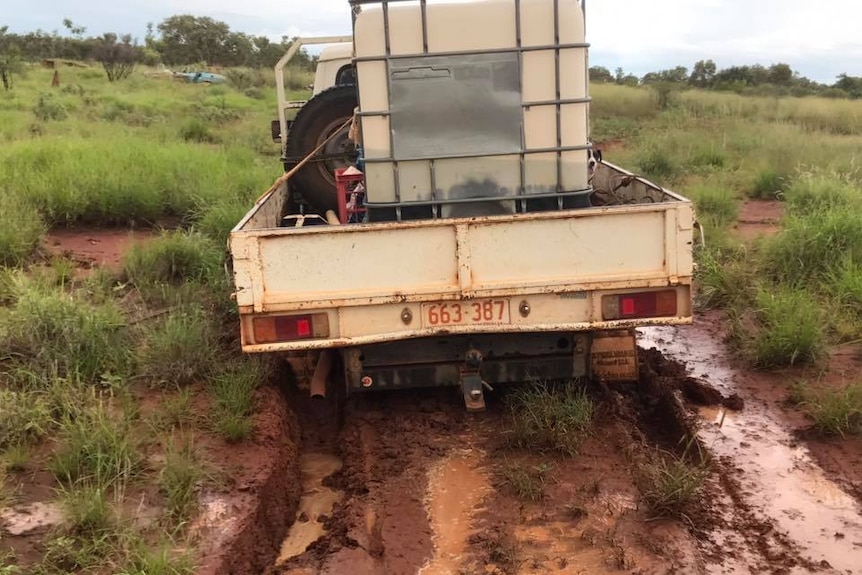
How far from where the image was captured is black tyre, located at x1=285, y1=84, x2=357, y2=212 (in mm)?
6414

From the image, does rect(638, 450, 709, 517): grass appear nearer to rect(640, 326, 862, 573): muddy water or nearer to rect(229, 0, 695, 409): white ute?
rect(640, 326, 862, 573): muddy water

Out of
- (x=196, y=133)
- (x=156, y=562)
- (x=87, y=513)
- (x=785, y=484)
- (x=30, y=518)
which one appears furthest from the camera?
(x=196, y=133)

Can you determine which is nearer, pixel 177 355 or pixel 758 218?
pixel 177 355

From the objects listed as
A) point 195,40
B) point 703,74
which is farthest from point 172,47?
point 703,74

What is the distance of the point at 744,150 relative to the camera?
14.7m

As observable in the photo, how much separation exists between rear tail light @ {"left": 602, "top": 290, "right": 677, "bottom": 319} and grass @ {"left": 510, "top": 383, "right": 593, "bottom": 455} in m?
0.55

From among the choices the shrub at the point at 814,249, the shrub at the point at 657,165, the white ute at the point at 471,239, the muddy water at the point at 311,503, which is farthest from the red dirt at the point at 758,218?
the muddy water at the point at 311,503

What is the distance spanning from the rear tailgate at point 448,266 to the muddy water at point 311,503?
0.77 m

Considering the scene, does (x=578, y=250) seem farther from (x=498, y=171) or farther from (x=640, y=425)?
(x=640, y=425)

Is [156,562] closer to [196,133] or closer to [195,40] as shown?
[196,133]

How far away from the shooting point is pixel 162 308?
591 cm

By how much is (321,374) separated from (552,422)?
137 centimetres

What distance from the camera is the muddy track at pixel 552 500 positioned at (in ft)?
10.5

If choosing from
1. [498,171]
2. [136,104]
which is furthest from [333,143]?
[136,104]
